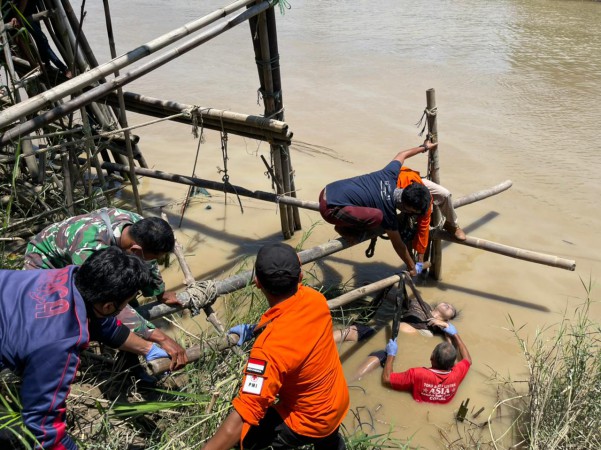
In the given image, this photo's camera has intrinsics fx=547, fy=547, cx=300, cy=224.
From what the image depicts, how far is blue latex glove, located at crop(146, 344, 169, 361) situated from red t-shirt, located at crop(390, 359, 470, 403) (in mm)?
1720

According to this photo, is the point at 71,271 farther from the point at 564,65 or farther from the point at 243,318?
the point at 564,65

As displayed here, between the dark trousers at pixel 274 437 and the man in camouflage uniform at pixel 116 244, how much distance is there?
51 centimetres

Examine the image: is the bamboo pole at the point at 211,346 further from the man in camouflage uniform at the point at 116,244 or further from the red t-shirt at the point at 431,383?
the red t-shirt at the point at 431,383

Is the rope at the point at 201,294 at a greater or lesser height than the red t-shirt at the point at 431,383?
greater

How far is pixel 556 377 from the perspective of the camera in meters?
3.04

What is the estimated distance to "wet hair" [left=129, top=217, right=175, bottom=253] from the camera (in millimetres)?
A: 2762

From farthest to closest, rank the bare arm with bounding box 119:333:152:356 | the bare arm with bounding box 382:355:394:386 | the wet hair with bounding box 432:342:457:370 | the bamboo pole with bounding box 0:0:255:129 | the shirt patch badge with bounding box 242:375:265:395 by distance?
the bare arm with bounding box 382:355:394:386
the wet hair with bounding box 432:342:457:370
the bamboo pole with bounding box 0:0:255:129
the bare arm with bounding box 119:333:152:356
the shirt patch badge with bounding box 242:375:265:395

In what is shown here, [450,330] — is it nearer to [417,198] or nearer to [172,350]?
[417,198]

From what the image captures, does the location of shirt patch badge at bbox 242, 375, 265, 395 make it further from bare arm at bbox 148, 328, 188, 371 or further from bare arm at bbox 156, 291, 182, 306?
bare arm at bbox 156, 291, 182, 306

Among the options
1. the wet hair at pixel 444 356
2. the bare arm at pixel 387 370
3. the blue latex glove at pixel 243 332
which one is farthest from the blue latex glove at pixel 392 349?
the blue latex glove at pixel 243 332

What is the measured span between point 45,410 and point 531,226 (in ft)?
17.1

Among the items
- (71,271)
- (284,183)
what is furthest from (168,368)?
(284,183)

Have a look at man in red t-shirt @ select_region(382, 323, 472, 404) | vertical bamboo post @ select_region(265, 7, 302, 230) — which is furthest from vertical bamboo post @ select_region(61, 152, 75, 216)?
man in red t-shirt @ select_region(382, 323, 472, 404)

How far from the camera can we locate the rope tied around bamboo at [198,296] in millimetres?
2936
